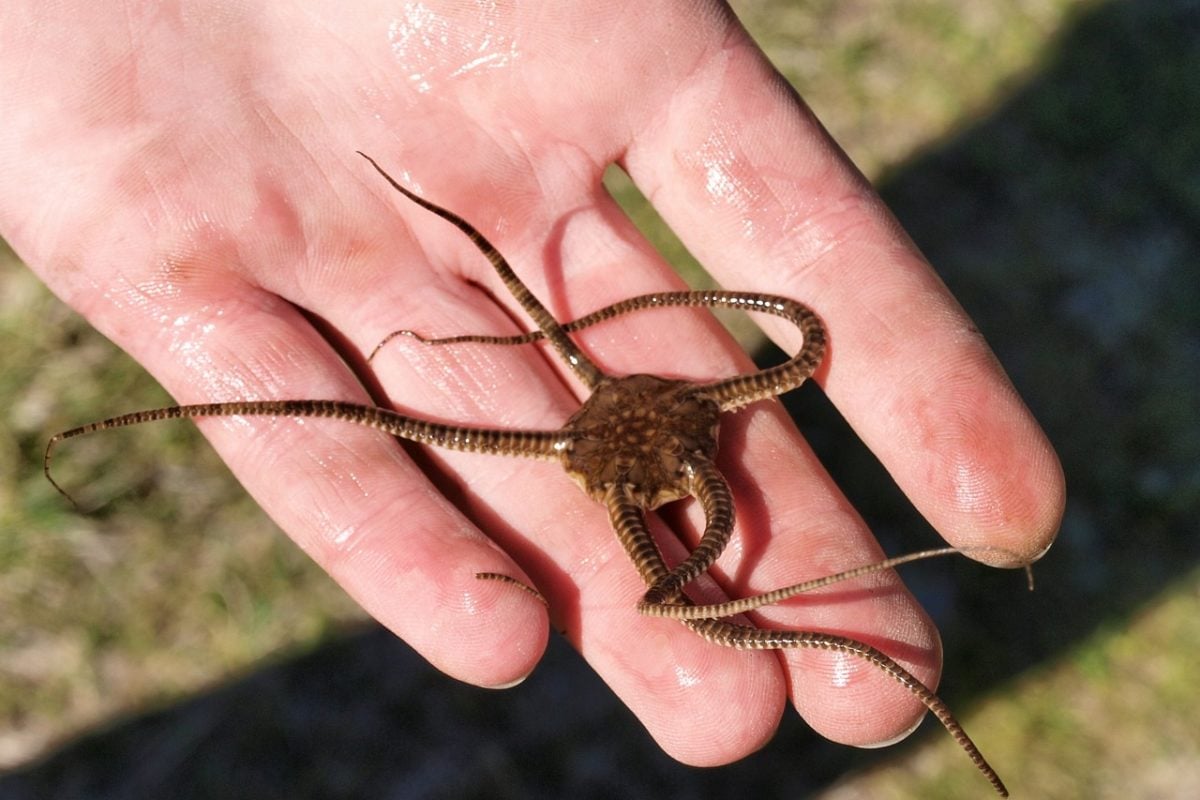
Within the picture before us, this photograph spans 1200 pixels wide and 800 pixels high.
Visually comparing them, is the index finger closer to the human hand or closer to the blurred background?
the human hand

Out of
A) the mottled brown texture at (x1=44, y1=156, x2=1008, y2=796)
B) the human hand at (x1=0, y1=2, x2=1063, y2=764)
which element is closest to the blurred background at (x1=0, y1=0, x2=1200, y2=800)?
the human hand at (x1=0, y1=2, x2=1063, y2=764)

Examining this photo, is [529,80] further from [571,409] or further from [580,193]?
[571,409]


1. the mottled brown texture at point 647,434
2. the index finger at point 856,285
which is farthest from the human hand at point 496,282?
the mottled brown texture at point 647,434

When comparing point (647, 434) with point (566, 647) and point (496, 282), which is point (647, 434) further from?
point (566, 647)

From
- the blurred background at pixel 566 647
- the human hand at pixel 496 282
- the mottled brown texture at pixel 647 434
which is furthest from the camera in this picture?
the blurred background at pixel 566 647

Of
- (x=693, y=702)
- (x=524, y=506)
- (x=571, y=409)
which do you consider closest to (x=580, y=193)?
(x=571, y=409)

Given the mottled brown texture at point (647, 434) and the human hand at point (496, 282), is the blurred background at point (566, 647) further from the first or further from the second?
the mottled brown texture at point (647, 434)
